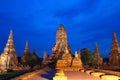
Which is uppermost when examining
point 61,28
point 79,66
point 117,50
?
point 61,28

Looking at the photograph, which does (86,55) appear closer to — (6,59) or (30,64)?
(30,64)

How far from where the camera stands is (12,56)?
6175 centimetres

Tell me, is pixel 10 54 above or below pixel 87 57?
above

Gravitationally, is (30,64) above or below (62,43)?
below

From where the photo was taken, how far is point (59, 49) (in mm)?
62281

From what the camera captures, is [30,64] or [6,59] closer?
[6,59]

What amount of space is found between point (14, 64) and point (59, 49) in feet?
46.9

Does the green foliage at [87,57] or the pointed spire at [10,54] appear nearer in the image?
the pointed spire at [10,54]

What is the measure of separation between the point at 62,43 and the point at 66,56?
2259cm

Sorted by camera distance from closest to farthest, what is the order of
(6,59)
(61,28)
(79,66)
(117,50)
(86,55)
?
(79,66)
(117,50)
(6,59)
(61,28)
(86,55)

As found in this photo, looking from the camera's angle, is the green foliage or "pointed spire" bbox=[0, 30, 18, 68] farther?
the green foliage

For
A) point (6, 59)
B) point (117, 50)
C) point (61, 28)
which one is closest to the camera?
point (117, 50)

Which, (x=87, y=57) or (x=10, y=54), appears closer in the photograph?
(x=10, y=54)

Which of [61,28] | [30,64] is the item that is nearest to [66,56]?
[61,28]
